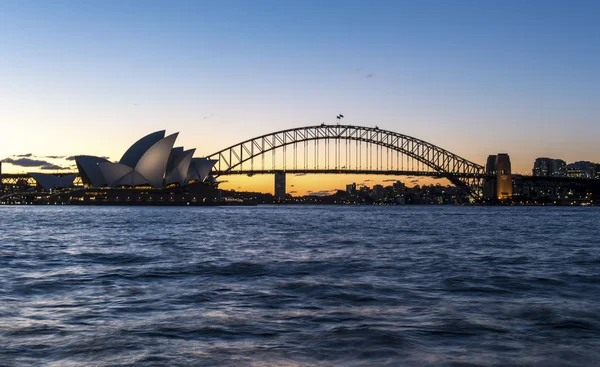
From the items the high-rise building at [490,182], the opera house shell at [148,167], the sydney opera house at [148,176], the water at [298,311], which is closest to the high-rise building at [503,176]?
the high-rise building at [490,182]

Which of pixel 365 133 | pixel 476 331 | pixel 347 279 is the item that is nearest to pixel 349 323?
pixel 476 331

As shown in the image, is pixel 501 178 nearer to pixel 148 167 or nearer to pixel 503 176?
pixel 503 176

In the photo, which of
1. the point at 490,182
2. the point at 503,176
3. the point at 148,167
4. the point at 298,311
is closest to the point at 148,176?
the point at 148,167

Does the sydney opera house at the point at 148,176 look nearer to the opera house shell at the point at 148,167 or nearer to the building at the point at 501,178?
the opera house shell at the point at 148,167

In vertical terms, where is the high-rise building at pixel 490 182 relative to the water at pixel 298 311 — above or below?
above

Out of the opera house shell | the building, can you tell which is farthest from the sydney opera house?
the building

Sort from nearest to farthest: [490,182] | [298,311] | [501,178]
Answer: [298,311], [501,178], [490,182]

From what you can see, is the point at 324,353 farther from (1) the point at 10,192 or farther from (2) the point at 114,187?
(1) the point at 10,192
